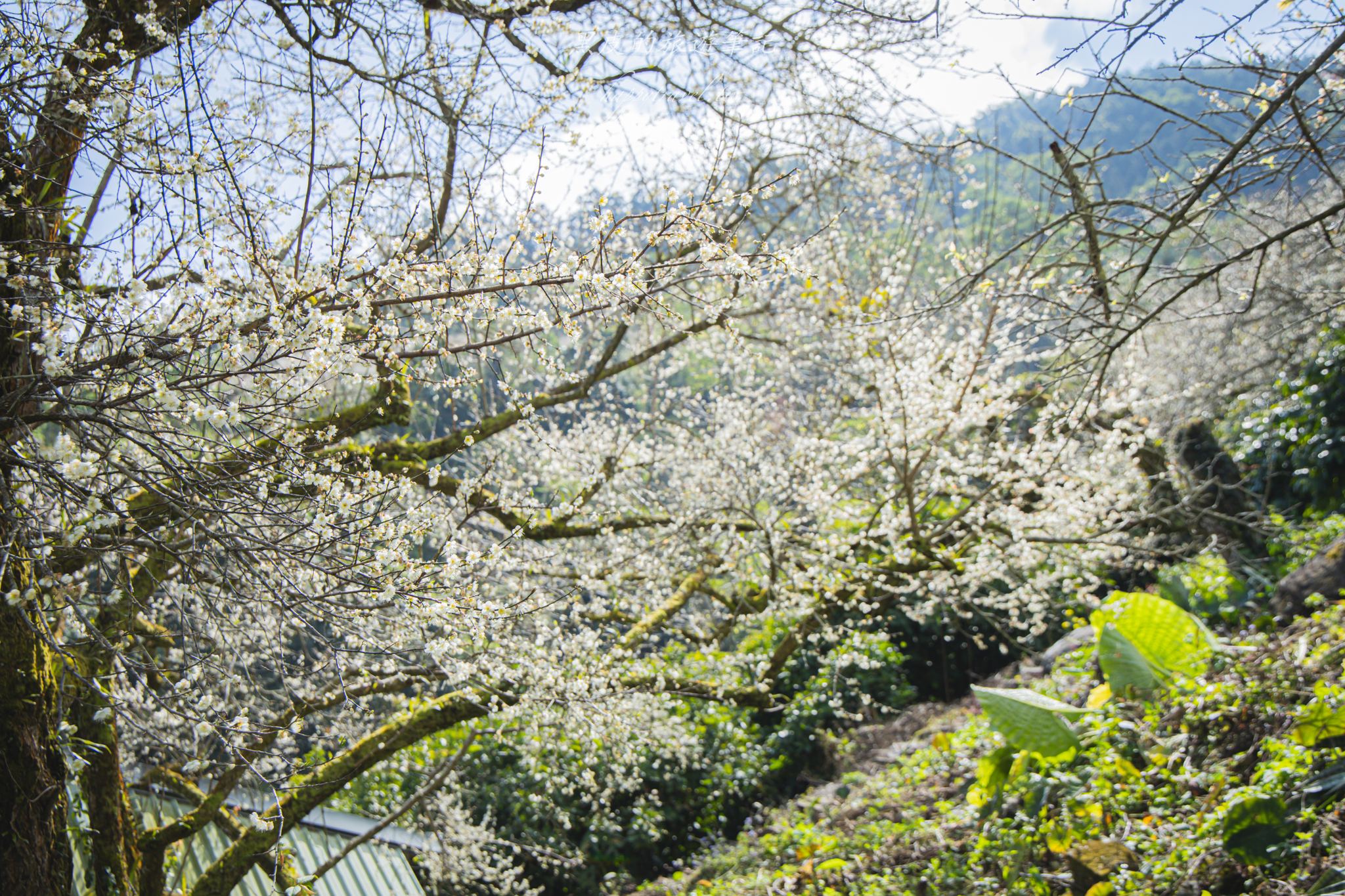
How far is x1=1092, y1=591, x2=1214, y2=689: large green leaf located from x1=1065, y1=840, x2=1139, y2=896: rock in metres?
1.43

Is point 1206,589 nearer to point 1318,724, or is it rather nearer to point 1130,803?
point 1130,803

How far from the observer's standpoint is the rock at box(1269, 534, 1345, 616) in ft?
16.9

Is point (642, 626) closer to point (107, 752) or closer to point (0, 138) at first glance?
point (107, 752)

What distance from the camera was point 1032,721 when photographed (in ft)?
15.4

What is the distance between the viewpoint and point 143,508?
2732 millimetres

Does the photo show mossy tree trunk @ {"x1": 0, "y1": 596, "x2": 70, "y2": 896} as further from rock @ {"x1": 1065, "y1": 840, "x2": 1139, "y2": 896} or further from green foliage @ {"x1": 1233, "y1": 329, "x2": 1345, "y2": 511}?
green foliage @ {"x1": 1233, "y1": 329, "x2": 1345, "y2": 511}

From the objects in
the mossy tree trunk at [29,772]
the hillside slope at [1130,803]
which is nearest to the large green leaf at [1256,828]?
the hillside slope at [1130,803]

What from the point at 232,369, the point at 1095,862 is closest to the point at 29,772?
the point at 232,369

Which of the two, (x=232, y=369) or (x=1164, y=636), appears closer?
(x=232, y=369)

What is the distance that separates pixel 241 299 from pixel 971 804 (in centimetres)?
484

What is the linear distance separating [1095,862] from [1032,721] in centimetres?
102

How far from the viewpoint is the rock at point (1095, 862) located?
3.70m

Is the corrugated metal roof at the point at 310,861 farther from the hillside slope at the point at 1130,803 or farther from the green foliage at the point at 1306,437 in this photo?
the green foliage at the point at 1306,437

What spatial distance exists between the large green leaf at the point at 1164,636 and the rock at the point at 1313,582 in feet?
2.44
